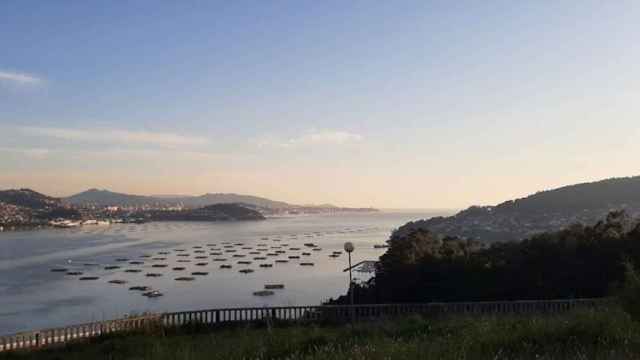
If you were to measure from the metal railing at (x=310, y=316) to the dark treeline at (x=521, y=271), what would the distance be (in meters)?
9.12

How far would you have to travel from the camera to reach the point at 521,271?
30516mm

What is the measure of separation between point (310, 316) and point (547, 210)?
101 meters

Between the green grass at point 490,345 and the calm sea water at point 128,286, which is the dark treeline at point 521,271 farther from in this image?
the calm sea water at point 128,286

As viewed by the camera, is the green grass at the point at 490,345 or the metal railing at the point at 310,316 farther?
the metal railing at the point at 310,316

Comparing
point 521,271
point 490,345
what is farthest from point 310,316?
point 521,271

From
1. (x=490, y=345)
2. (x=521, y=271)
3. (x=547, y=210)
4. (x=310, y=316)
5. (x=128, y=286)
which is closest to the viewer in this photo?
(x=490, y=345)

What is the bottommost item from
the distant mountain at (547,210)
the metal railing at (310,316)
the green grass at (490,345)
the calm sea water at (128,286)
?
the calm sea water at (128,286)

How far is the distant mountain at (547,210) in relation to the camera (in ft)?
313

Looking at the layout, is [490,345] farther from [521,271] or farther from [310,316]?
[521,271]

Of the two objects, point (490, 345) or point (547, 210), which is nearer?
point (490, 345)

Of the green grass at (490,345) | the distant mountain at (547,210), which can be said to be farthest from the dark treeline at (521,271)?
the distant mountain at (547,210)

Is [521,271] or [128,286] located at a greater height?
[521,271]

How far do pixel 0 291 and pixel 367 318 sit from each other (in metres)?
45.6

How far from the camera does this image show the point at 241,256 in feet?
323
